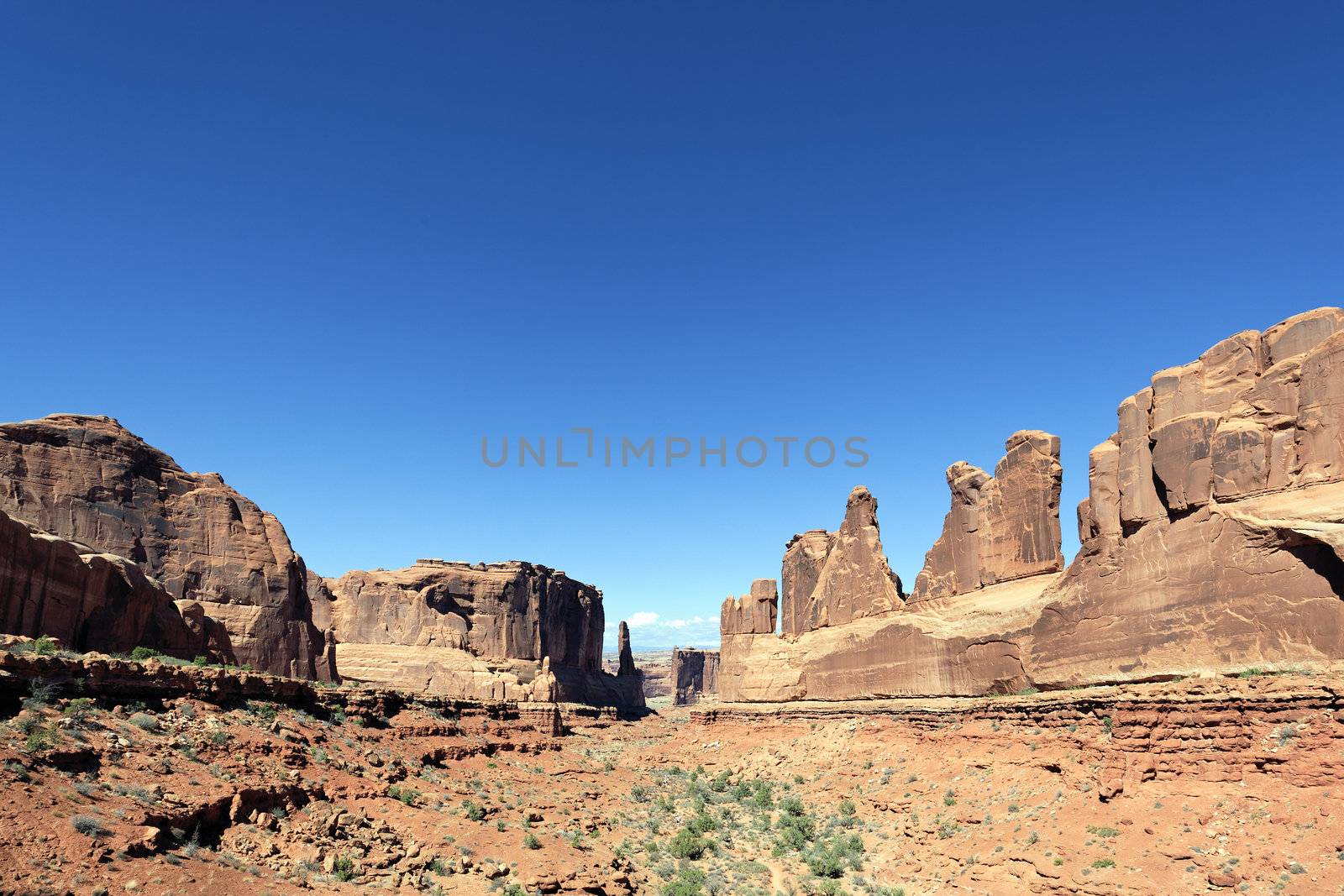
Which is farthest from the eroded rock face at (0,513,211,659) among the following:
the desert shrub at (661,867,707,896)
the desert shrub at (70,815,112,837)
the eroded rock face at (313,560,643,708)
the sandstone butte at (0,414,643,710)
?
→ the eroded rock face at (313,560,643,708)

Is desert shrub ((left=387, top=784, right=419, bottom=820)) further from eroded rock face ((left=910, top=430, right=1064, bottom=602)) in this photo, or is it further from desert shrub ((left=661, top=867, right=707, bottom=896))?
eroded rock face ((left=910, top=430, right=1064, bottom=602))

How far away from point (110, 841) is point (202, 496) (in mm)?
29847

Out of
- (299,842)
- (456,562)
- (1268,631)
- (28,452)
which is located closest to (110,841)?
(299,842)

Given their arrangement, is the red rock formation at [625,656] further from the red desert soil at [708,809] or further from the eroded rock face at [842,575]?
the red desert soil at [708,809]

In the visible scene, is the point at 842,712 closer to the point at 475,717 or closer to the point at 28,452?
the point at 475,717

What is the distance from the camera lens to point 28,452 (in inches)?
1276

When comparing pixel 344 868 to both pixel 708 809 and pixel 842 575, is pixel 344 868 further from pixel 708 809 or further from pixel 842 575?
pixel 842 575

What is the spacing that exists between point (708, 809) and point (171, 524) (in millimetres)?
26305

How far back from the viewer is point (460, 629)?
78.2 m

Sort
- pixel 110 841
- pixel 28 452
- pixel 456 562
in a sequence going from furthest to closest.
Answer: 1. pixel 456 562
2. pixel 28 452
3. pixel 110 841

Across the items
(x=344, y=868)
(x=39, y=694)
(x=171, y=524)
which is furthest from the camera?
(x=171, y=524)

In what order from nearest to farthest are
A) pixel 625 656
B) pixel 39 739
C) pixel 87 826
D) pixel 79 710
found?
1. pixel 87 826
2. pixel 39 739
3. pixel 79 710
4. pixel 625 656

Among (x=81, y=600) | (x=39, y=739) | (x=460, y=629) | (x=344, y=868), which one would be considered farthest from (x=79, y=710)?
(x=460, y=629)

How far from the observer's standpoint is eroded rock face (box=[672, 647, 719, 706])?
13388 cm
